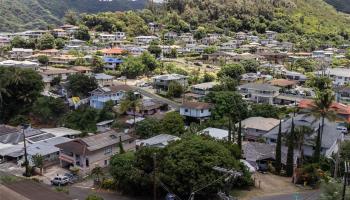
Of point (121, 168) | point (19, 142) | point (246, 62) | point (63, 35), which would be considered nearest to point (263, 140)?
point (121, 168)

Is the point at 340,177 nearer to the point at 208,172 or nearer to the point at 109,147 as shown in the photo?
the point at 208,172

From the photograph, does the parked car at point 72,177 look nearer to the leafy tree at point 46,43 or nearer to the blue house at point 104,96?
the blue house at point 104,96

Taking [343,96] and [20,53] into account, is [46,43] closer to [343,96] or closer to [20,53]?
[20,53]

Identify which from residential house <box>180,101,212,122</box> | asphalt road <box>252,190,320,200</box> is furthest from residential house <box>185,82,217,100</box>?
asphalt road <box>252,190,320,200</box>

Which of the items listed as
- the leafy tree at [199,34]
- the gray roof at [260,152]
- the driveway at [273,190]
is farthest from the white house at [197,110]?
the leafy tree at [199,34]

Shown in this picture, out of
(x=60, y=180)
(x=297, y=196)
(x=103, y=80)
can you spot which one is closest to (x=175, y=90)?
(x=103, y=80)

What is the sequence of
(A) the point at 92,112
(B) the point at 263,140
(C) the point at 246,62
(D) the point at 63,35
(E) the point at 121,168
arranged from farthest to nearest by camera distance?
(D) the point at 63,35 → (C) the point at 246,62 → (A) the point at 92,112 → (B) the point at 263,140 → (E) the point at 121,168
